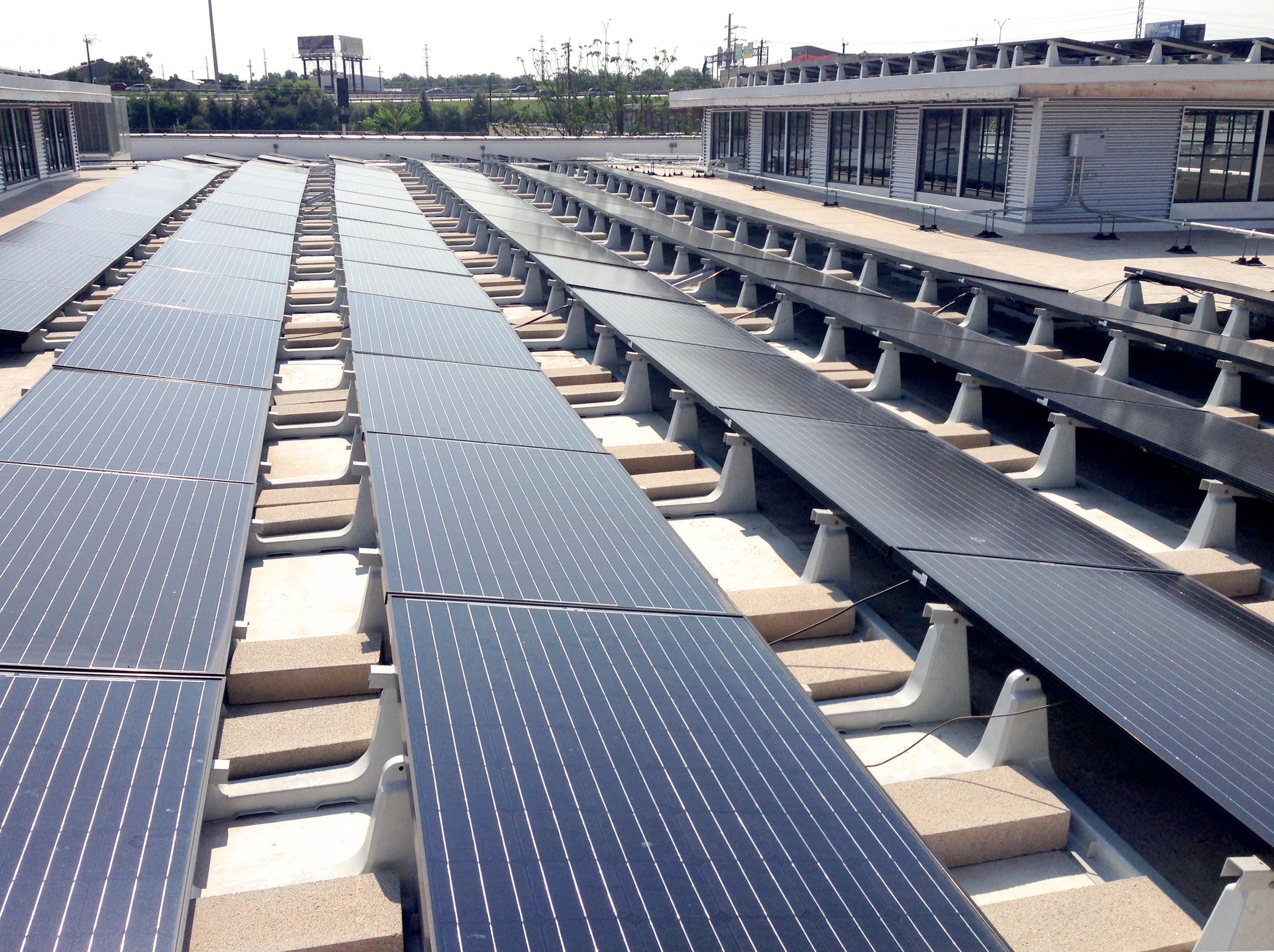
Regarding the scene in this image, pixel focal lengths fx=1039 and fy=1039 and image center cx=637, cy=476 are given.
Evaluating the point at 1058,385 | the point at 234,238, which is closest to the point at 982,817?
the point at 1058,385

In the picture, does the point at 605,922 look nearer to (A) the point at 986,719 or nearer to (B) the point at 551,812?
(B) the point at 551,812

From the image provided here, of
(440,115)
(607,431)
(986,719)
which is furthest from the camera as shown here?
(440,115)

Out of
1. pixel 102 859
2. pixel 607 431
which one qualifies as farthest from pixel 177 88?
pixel 102 859

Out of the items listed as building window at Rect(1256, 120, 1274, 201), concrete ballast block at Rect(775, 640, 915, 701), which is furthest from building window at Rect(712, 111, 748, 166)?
concrete ballast block at Rect(775, 640, 915, 701)

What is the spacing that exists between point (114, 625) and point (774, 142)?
4647 cm

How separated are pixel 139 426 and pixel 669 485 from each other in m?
4.23

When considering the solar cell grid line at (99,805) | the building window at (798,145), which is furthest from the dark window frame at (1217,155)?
the solar cell grid line at (99,805)

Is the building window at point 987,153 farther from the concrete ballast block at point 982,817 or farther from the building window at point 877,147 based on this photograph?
the concrete ballast block at point 982,817

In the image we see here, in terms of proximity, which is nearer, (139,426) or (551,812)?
(551,812)

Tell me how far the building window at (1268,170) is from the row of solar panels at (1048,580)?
28197mm

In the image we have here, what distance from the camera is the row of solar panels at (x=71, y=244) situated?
535 inches

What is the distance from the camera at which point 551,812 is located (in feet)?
A: 11.4

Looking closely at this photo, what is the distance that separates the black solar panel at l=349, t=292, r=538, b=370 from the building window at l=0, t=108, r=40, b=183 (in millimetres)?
27641

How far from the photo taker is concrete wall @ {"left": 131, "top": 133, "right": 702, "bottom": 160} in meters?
53.9
